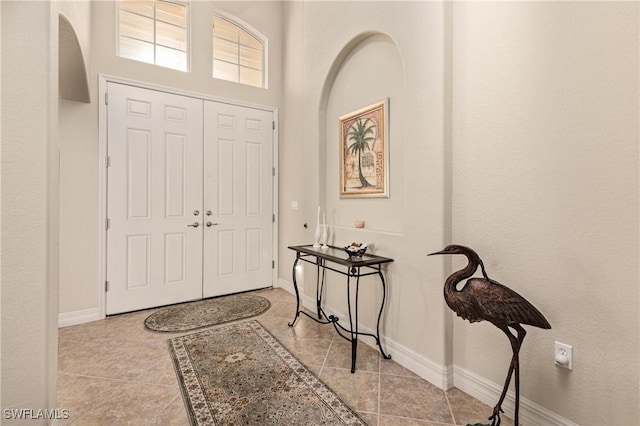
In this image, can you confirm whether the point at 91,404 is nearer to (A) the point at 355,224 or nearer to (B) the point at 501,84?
(A) the point at 355,224

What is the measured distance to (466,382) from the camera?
1.94 meters

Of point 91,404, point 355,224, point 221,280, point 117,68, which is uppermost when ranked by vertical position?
point 117,68

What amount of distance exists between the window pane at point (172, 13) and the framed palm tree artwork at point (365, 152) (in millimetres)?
2399

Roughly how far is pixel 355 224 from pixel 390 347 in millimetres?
1036

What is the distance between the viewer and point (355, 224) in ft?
9.10

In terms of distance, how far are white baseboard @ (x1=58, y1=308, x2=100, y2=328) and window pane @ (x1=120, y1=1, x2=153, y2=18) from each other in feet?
10.5

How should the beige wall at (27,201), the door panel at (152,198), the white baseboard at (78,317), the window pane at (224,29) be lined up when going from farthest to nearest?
the window pane at (224,29) → the door panel at (152,198) → the white baseboard at (78,317) → the beige wall at (27,201)

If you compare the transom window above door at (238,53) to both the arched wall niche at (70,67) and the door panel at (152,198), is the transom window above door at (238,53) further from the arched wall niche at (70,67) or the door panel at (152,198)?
the arched wall niche at (70,67)

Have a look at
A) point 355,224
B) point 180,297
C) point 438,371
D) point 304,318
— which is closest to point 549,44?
point 355,224

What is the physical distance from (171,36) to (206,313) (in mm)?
3183

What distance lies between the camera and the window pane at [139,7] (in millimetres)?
3363

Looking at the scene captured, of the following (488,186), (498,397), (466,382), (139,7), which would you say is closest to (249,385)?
(466,382)

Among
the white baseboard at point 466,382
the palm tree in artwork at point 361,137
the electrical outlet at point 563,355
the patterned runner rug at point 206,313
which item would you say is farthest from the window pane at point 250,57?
the electrical outlet at point 563,355

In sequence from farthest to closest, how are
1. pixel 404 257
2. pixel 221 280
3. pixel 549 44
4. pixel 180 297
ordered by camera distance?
pixel 221 280 < pixel 180 297 < pixel 404 257 < pixel 549 44
